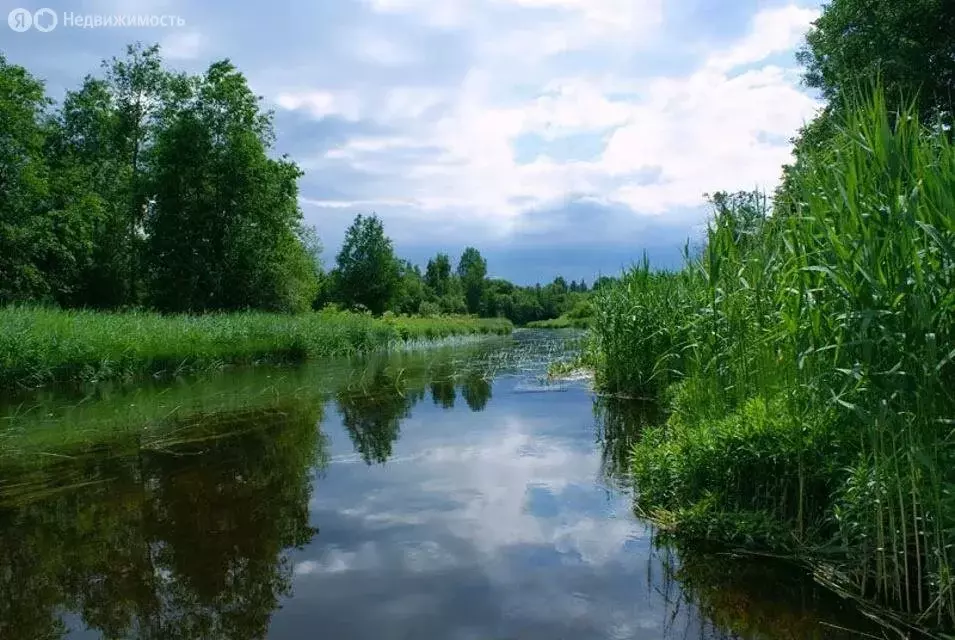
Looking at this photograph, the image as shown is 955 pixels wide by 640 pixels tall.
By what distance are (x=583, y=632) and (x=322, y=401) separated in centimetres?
1089

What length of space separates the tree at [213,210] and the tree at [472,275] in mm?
64713

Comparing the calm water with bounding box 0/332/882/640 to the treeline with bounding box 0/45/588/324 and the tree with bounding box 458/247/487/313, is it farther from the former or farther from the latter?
the tree with bounding box 458/247/487/313

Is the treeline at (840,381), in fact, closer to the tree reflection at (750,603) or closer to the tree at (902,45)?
the tree reflection at (750,603)

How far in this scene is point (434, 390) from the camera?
16.4 metres

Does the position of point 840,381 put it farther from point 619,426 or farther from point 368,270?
point 368,270

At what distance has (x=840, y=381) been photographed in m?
4.46

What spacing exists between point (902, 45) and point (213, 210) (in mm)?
31505

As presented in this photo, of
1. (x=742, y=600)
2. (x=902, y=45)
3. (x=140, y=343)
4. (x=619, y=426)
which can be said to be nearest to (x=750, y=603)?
(x=742, y=600)

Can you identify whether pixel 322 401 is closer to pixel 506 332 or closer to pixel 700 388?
pixel 700 388

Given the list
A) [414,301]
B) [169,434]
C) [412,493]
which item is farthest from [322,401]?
[414,301]

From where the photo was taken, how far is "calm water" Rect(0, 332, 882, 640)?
14.6 feet

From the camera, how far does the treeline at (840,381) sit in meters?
3.73

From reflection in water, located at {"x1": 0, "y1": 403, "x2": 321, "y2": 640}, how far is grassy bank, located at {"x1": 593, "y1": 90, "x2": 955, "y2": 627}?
3.66 metres

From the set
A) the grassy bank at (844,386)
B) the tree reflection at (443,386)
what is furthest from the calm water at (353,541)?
Answer: the tree reflection at (443,386)
